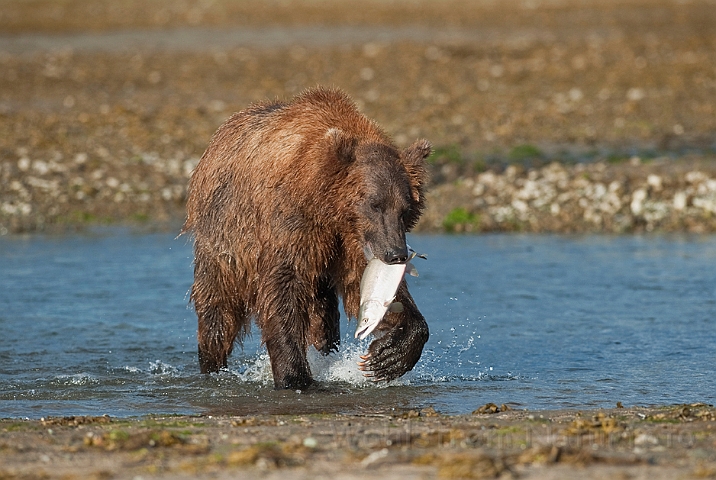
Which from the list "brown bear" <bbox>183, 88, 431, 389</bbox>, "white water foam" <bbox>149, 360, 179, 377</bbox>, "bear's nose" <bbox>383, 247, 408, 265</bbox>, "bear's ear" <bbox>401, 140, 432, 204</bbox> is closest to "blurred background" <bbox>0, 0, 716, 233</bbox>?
"white water foam" <bbox>149, 360, 179, 377</bbox>

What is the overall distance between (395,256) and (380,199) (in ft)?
1.15

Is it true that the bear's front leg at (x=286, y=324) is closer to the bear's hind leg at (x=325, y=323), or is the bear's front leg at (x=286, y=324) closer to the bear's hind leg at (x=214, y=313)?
the bear's hind leg at (x=325, y=323)

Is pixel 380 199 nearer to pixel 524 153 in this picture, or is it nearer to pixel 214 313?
pixel 214 313

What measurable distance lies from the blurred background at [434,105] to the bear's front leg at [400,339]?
5285 mm

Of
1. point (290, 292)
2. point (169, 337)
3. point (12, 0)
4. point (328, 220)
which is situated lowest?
point (169, 337)

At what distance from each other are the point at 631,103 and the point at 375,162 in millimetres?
11710

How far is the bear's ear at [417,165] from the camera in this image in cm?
681

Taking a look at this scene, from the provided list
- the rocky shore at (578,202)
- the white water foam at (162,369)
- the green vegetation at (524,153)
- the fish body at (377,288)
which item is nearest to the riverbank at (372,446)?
the fish body at (377,288)

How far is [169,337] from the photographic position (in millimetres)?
8992

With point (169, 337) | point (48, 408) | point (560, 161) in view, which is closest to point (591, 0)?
point (560, 161)

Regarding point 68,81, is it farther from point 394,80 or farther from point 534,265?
point 534,265

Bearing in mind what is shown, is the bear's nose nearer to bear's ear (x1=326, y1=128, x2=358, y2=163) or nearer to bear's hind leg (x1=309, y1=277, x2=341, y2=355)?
bear's ear (x1=326, y1=128, x2=358, y2=163)

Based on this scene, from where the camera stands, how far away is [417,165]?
6906 mm

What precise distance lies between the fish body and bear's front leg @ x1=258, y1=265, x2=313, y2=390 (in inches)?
20.7
